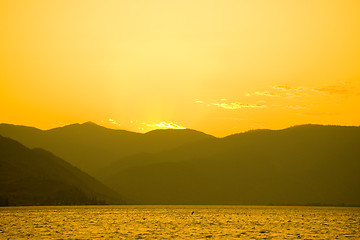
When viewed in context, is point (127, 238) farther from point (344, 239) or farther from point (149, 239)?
point (344, 239)

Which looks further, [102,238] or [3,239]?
[102,238]

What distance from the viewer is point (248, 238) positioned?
101125 millimetres

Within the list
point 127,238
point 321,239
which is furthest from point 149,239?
point 321,239

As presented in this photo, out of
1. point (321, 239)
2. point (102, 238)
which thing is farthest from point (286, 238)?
point (102, 238)

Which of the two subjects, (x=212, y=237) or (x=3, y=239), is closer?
(x=3, y=239)

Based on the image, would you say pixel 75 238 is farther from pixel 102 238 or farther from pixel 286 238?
pixel 286 238

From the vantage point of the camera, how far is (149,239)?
322 ft

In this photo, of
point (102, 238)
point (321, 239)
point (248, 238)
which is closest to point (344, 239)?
point (321, 239)

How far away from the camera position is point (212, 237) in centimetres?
10356

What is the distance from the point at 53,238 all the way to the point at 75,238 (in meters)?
4.05

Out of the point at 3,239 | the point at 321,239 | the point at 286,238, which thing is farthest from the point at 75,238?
the point at 321,239

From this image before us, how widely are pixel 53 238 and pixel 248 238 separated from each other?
36033 millimetres

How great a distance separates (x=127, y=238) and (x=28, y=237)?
18.3 m

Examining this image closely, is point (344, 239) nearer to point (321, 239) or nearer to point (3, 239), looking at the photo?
point (321, 239)
